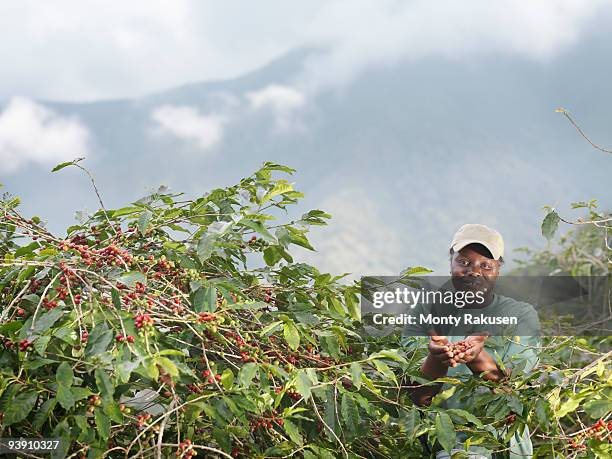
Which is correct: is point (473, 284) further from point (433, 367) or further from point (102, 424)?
point (102, 424)

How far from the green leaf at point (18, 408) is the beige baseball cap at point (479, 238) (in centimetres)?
113

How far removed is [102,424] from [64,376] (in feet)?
0.39

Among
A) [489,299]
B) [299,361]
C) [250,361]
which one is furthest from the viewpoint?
[489,299]

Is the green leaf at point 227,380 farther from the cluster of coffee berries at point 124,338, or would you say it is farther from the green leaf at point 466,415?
the green leaf at point 466,415

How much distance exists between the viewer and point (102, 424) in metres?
1.61

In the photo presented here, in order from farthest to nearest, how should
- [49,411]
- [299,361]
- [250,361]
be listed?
[299,361] → [250,361] → [49,411]

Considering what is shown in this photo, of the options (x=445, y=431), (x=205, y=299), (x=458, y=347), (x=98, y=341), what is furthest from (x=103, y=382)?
(x=458, y=347)

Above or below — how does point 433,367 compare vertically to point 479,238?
below

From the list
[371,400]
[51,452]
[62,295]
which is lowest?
[51,452]

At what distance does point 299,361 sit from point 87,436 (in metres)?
0.54

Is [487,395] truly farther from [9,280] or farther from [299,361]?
[9,280]

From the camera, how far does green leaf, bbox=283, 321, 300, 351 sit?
1790 millimetres

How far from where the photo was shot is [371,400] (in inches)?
81.2

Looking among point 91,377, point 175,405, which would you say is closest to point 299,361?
point 175,405
